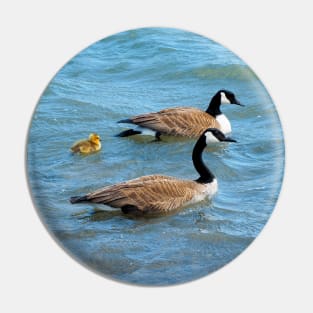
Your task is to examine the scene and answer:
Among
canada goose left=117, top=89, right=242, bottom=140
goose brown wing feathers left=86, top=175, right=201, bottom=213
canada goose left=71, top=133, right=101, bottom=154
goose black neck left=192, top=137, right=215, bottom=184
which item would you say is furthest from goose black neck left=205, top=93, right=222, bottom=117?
canada goose left=71, top=133, right=101, bottom=154

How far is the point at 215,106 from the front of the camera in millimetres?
7840

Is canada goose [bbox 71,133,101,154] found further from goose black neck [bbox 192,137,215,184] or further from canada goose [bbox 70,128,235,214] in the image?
goose black neck [bbox 192,137,215,184]

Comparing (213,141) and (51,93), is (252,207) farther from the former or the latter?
(51,93)

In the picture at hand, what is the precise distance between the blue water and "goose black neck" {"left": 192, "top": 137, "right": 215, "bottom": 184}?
82 mm

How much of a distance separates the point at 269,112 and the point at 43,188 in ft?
7.37

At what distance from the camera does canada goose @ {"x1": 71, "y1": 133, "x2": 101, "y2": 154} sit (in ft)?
24.7

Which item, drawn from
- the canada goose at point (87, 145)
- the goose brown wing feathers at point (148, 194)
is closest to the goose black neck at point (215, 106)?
the goose brown wing feathers at point (148, 194)

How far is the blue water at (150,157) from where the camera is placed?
7.00m

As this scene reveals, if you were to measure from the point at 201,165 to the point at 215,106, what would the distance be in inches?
29.1

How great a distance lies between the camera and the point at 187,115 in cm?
782

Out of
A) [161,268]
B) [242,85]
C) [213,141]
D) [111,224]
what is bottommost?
[161,268]

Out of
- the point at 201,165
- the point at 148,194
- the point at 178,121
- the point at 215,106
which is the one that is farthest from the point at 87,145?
the point at 215,106

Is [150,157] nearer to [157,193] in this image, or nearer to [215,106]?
[157,193]

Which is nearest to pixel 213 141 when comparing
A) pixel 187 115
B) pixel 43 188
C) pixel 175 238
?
pixel 187 115
